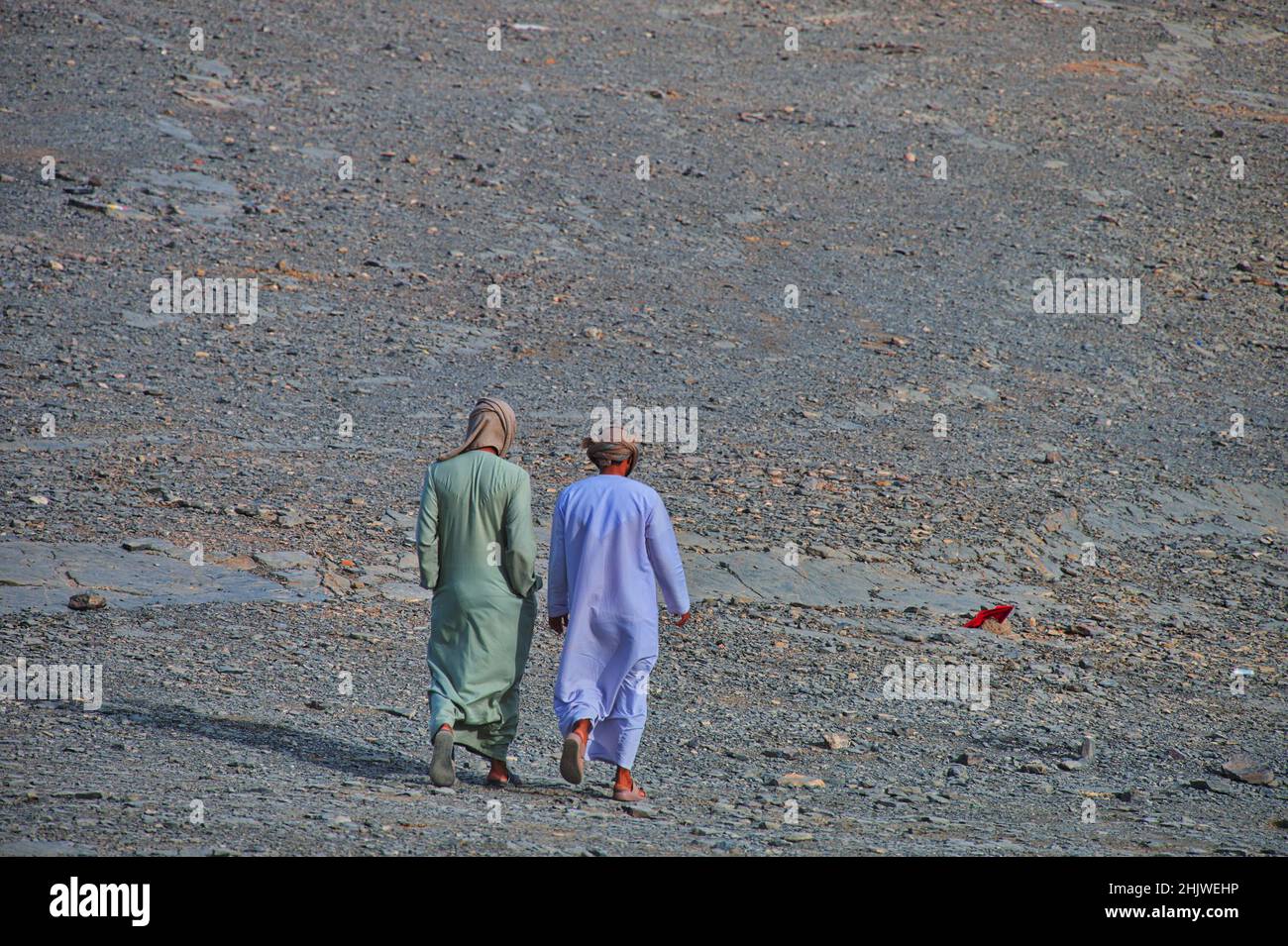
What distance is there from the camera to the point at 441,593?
17.8ft

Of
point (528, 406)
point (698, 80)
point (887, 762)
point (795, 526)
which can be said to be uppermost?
point (698, 80)

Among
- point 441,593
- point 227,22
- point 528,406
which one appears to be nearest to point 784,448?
point 528,406

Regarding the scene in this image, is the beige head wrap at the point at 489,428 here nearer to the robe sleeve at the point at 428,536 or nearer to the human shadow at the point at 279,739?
the robe sleeve at the point at 428,536

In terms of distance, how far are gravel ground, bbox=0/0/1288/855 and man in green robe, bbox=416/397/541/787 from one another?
15.4 inches

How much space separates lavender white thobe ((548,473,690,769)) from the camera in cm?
537

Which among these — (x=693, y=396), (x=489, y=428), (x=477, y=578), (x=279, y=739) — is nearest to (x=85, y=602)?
(x=279, y=739)

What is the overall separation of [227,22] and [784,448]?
41.1 ft

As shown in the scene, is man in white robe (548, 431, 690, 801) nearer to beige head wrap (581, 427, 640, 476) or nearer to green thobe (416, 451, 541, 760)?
beige head wrap (581, 427, 640, 476)

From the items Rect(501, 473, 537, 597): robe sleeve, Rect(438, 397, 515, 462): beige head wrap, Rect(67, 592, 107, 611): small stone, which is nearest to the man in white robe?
Rect(501, 473, 537, 597): robe sleeve

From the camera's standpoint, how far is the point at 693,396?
1220 centimetres

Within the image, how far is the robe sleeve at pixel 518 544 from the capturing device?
211 inches

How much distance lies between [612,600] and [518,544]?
44 cm

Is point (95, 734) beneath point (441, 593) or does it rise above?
beneath

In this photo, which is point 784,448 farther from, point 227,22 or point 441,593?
point 227,22
